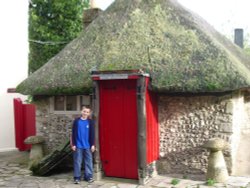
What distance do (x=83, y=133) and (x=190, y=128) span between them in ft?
7.51

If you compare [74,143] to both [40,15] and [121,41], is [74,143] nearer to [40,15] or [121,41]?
[121,41]

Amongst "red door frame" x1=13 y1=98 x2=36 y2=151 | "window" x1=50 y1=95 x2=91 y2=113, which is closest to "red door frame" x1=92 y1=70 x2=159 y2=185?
"window" x1=50 y1=95 x2=91 y2=113

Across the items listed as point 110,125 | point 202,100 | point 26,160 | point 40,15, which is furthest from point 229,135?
point 40,15

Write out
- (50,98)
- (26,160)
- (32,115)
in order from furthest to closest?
(32,115) < (26,160) < (50,98)

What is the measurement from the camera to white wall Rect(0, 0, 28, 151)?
460 inches

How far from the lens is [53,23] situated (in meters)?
19.5

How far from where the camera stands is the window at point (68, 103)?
8.93 metres

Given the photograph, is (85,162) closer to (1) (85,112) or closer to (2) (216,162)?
(1) (85,112)

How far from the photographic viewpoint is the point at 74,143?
7.59 metres

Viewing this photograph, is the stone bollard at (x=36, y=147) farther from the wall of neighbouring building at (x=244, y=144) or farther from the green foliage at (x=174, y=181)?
the wall of neighbouring building at (x=244, y=144)

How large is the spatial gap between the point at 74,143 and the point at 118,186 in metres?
1.27

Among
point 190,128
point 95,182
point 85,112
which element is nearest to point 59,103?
point 85,112

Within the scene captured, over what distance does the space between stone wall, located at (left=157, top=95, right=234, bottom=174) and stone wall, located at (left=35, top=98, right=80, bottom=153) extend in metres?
2.37

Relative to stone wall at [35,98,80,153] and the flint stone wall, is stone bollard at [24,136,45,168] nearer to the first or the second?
stone wall at [35,98,80,153]
